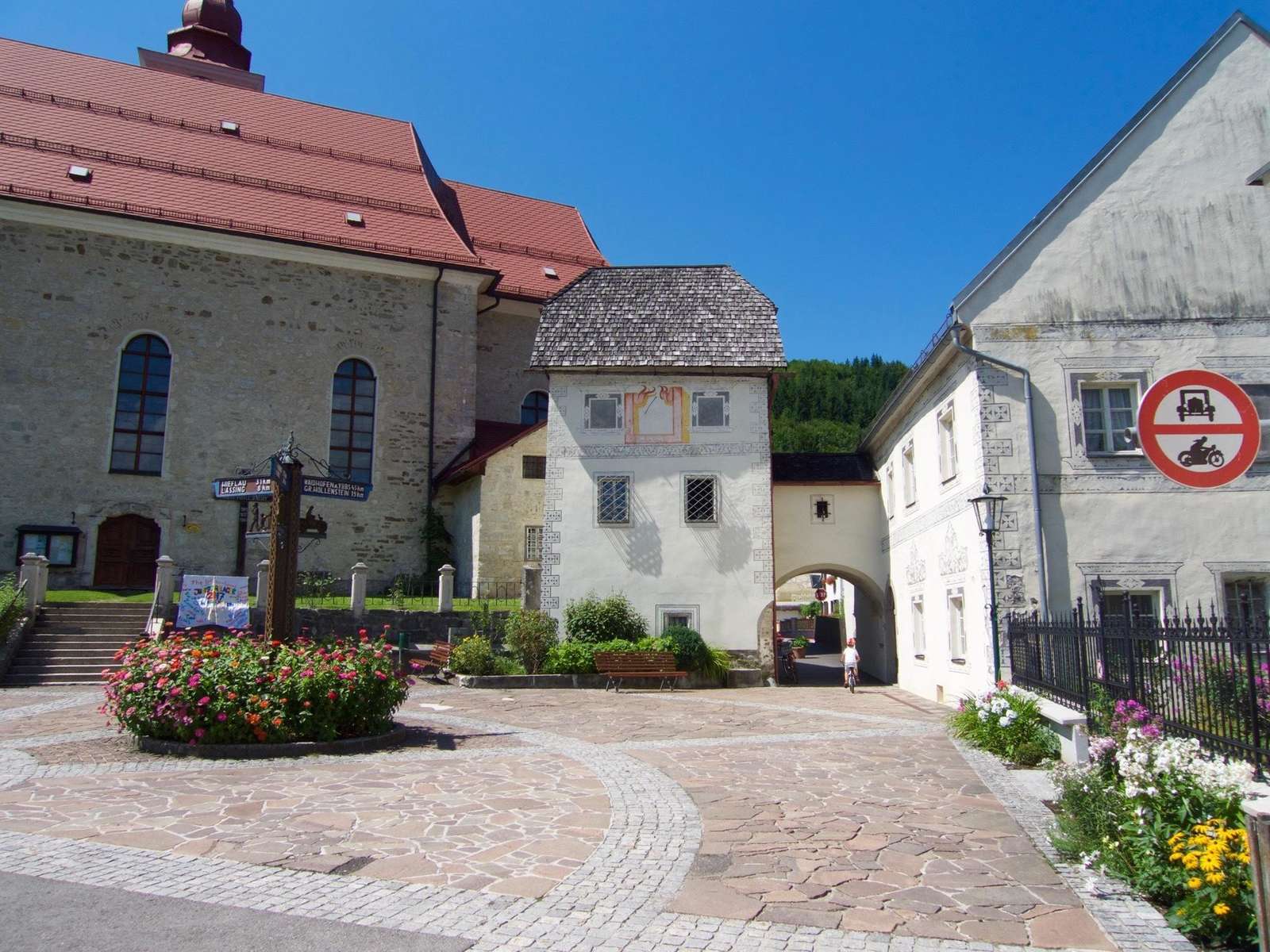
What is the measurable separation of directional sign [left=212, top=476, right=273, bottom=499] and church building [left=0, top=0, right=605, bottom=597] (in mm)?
16173

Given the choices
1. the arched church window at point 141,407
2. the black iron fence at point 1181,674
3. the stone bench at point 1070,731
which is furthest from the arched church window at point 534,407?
the stone bench at point 1070,731

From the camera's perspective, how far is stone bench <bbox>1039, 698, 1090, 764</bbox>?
33.1ft

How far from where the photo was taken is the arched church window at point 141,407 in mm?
27312

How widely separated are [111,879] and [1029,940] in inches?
224

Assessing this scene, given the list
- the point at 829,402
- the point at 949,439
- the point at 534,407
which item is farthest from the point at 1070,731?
the point at 829,402

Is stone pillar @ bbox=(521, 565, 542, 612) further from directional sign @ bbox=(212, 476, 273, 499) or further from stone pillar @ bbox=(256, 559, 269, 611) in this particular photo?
directional sign @ bbox=(212, 476, 273, 499)

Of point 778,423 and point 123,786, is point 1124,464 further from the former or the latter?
point 778,423

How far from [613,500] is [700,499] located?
2242 mm

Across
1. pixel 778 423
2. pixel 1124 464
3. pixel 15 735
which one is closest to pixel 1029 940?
pixel 15 735

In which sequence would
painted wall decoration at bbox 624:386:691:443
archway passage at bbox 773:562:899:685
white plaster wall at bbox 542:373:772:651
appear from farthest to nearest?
1. archway passage at bbox 773:562:899:685
2. painted wall decoration at bbox 624:386:691:443
3. white plaster wall at bbox 542:373:772:651

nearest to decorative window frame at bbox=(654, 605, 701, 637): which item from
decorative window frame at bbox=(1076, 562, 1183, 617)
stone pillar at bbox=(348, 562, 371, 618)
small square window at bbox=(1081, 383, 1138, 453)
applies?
stone pillar at bbox=(348, 562, 371, 618)

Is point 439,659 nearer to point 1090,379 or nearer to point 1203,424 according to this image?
point 1090,379

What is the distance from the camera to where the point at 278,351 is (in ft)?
96.2

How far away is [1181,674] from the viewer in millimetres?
8508
